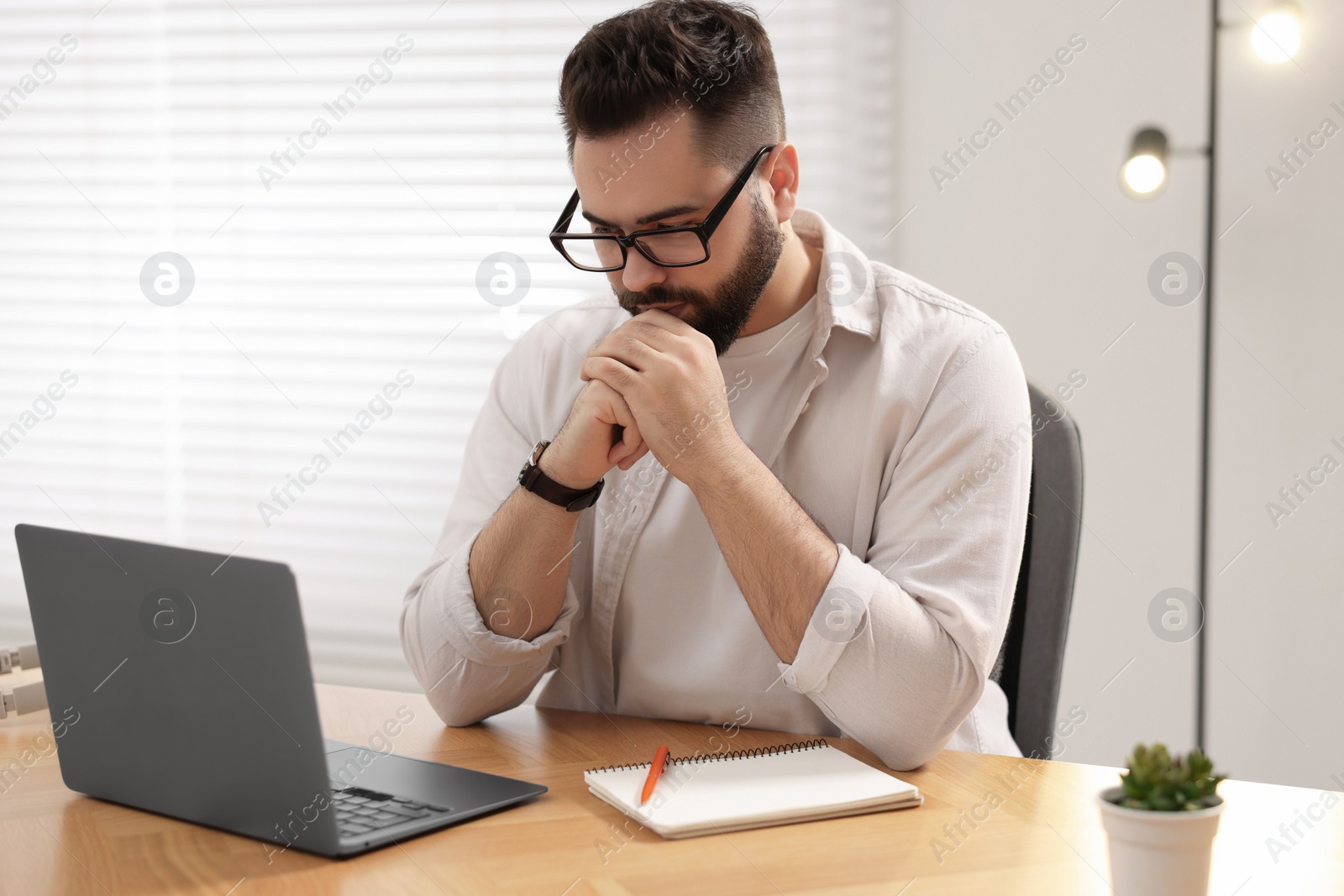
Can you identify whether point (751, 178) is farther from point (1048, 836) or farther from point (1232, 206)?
point (1232, 206)

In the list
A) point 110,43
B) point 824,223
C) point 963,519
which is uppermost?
point 110,43

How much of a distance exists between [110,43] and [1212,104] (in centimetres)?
235

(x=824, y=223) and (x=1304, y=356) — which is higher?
(x=824, y=223)

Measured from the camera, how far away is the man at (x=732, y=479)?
3.54 feet

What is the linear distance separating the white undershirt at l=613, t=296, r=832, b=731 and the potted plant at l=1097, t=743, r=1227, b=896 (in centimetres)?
64

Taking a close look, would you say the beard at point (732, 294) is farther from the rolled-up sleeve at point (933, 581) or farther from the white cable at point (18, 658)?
the white cable at point (18, 658)

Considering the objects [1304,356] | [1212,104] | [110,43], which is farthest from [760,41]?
[110,43]

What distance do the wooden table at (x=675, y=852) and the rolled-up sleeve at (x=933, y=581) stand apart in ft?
0.26

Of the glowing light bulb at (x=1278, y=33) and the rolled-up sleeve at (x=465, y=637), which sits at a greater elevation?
the glowing light bulb at (x=1278, y=33)

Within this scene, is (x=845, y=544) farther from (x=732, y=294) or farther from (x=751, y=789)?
(x=751, y=789)

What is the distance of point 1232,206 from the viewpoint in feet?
6.59

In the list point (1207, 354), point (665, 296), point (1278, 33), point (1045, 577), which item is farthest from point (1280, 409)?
point (665, 296)

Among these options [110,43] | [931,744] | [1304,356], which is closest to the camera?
[931,744]

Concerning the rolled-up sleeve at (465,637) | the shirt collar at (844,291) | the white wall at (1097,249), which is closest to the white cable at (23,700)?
the rolled-up sleeve at (465,637)
